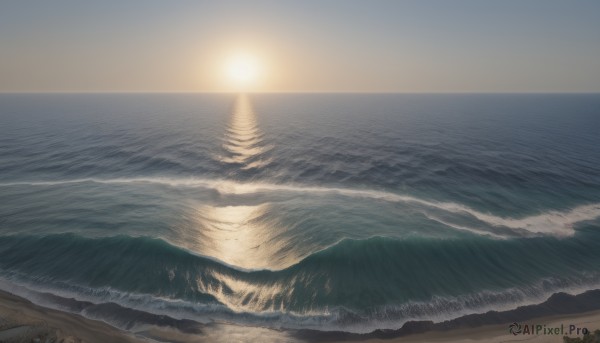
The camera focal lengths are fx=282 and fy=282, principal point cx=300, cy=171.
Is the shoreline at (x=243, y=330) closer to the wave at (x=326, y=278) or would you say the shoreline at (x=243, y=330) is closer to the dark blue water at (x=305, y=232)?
the wave at (x=326, y=278)

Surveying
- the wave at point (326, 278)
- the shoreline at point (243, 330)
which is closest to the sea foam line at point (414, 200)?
the wave at point (326, 278)

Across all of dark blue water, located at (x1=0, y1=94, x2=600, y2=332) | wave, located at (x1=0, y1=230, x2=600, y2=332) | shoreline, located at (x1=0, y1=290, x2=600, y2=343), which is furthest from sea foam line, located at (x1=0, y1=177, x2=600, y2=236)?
shoreline, located at (x1=0, y1=290, x2=600, y2=343)

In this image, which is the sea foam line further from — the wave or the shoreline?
the shoreline

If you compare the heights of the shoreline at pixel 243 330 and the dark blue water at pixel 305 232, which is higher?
the dark blue water at pixel 305 232

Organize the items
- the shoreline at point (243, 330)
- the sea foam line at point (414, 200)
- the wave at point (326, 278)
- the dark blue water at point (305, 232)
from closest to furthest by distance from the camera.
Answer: the shoreline at point (243, 330), the wave at point (326, 278), the dark blue water at point (305, 232), the sea foam line at point (414, 200)

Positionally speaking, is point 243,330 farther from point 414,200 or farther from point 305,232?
point 414,200

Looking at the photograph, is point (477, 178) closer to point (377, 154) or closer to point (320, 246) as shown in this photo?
point (377, 154)

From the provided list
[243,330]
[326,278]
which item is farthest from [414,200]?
[243,330]
